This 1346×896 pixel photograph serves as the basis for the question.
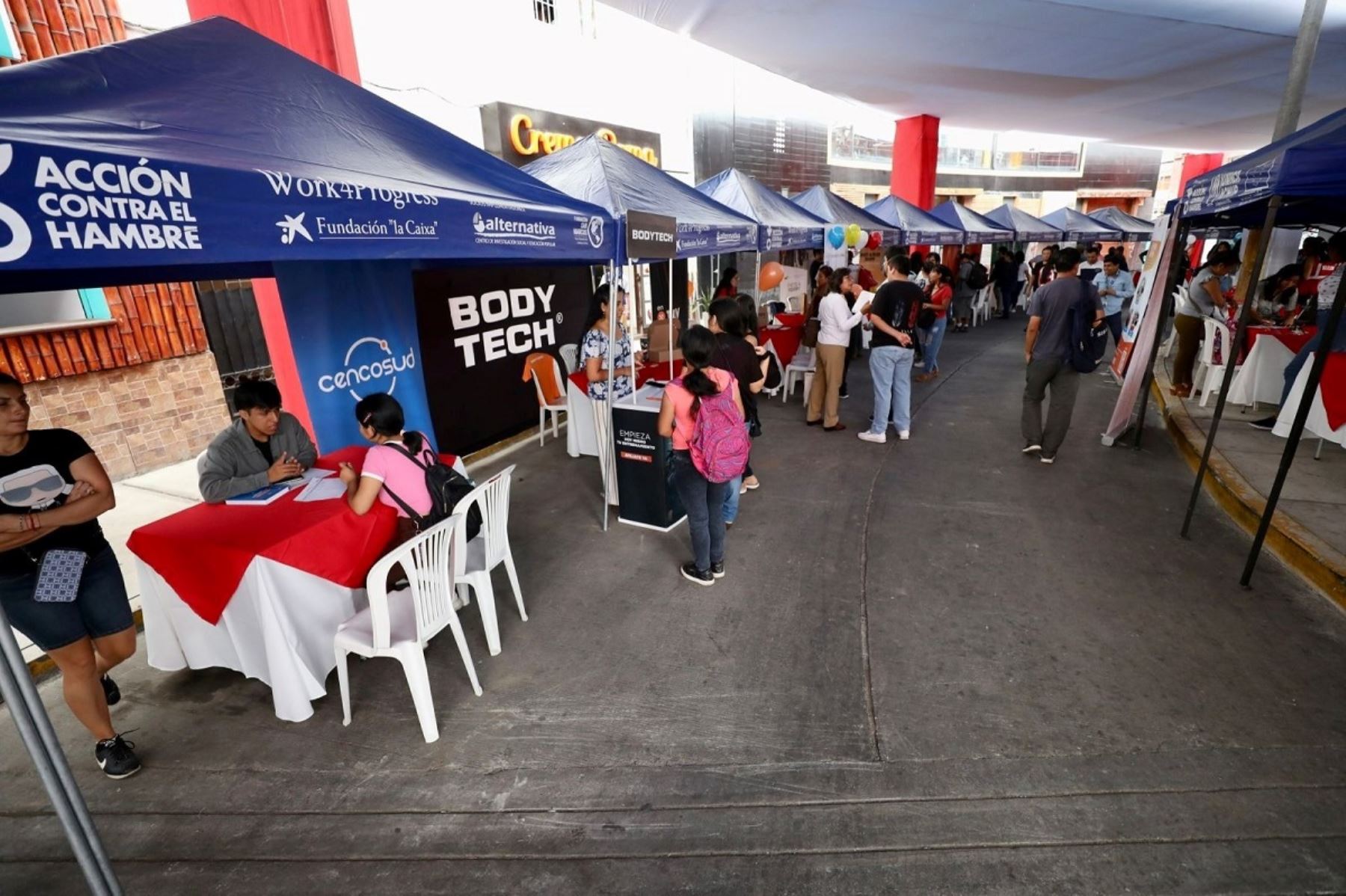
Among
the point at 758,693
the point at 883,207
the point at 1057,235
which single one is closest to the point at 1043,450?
the point at 758,693

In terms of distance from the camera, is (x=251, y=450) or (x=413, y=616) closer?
(x=413, y=616)

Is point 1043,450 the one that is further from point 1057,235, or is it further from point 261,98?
point 1057,235

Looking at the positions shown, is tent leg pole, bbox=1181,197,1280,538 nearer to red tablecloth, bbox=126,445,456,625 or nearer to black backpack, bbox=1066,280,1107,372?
black backpack, bbox=1066,280,1107,372

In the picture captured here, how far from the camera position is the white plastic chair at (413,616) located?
2662 mm

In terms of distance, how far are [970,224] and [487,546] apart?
48.4 feet

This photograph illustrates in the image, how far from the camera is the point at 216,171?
204cm

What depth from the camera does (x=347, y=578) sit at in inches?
116

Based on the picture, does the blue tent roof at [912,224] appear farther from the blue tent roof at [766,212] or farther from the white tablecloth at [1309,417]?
the white tablecloth at [1309,417]

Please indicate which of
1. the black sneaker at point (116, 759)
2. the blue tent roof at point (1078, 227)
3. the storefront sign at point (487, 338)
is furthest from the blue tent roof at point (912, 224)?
the black sneaker at point (116, 759)

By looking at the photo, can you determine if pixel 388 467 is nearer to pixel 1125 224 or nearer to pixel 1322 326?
pixel 1322 326

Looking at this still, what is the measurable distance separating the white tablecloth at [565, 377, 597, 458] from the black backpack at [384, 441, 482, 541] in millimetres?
2969

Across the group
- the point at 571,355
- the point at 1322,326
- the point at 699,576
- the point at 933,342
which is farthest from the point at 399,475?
the point at 933,342

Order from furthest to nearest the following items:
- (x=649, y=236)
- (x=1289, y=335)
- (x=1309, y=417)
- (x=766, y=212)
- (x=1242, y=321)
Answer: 1. (x=766, y=212)
2. (x=1289, y=335)
3. (x=1309, y=417)
4. (x=649, y=236)
5. (x=1242, y=321)

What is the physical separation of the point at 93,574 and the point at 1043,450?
715cm
